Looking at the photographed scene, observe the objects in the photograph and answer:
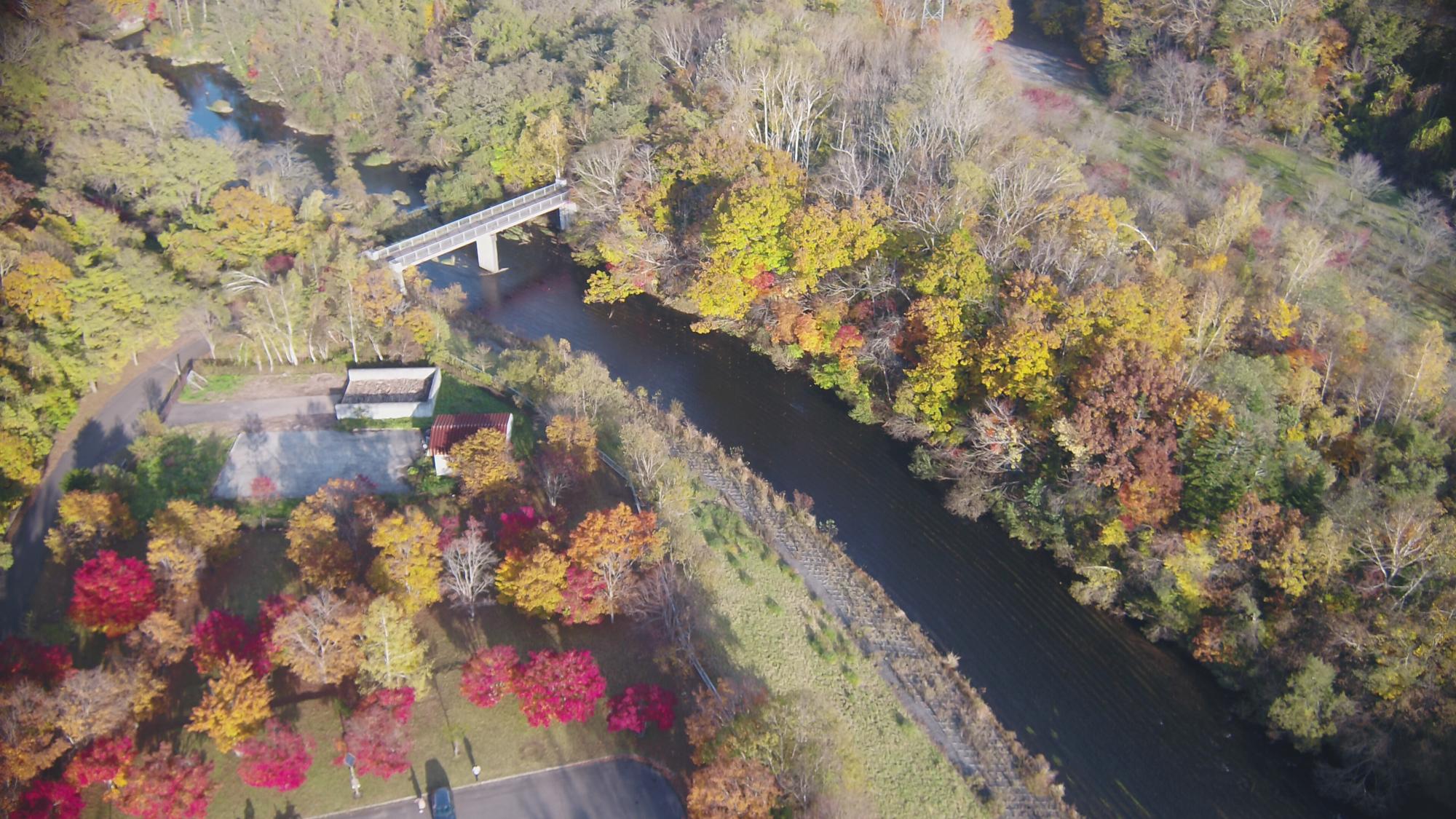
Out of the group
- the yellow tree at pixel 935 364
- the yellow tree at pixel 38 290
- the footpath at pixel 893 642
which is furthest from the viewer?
the yellow tree at pixel 935 364

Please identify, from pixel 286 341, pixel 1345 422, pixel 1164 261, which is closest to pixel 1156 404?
pixel 1345 422

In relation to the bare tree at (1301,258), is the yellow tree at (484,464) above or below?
below

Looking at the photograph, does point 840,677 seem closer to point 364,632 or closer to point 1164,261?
point 364,632

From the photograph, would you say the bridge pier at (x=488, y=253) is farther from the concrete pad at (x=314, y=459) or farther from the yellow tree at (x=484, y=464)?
the yellow tree at (x=484, y=464)

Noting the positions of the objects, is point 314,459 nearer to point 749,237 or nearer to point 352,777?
point 352,777

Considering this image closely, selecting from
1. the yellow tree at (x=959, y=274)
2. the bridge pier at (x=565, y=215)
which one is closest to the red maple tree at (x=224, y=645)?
the yellow tree at (x=959, y=274)

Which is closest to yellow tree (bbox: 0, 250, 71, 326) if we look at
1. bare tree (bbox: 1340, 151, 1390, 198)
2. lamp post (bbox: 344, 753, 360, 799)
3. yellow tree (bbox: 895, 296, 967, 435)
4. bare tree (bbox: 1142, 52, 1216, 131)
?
lamp post (bbox: 344, 753, 360, 799)

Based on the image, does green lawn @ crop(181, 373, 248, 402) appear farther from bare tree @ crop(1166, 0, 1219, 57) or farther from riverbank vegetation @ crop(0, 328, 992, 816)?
bare tree @ crop(1166, 0, 1219, 57)
